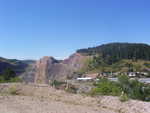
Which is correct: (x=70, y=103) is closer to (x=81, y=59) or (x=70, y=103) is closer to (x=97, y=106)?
(x=97, y=106)

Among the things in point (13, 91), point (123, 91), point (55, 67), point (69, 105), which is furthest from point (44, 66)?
point (69, 105)

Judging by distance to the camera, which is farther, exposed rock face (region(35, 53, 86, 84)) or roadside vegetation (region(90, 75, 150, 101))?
exposed rock face (region(35, 53, 86, 84))

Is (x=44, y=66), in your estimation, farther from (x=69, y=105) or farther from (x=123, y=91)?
(x=69, y=105)

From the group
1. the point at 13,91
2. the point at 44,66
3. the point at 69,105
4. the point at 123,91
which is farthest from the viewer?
the point at 44,66

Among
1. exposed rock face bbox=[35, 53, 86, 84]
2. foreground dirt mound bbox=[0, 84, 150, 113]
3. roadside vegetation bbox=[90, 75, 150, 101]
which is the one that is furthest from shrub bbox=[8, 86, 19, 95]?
exposed rock face bbox=[35, 53, 86, 84]

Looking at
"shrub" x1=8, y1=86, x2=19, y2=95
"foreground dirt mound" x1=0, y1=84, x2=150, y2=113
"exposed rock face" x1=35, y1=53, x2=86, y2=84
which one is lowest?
"foreground dirt mound" x1=0, y1=84, x2=150, y2=113

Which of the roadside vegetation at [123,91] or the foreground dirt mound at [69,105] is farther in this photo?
the roadside vegetation at [123,91]

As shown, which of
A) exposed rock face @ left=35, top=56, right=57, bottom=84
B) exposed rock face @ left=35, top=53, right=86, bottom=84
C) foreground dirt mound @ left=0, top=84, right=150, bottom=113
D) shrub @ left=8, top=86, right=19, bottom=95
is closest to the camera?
foreground dirt mound @ left=0, top=84, right=150, bottom=113

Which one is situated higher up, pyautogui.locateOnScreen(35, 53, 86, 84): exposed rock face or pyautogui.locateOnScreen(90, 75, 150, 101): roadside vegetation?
pyautogui.locateOnScreen(35, 53, 86, 84): exposed rock face

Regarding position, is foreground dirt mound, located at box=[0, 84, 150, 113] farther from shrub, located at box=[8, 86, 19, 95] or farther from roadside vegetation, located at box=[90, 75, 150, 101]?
shrub, located at box=[8, 86, 19, 95]

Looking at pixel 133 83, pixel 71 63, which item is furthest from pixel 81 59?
pixel 133 83

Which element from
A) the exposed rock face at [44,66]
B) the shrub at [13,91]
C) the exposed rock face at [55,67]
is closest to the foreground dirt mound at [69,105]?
the shrub at [13,91]

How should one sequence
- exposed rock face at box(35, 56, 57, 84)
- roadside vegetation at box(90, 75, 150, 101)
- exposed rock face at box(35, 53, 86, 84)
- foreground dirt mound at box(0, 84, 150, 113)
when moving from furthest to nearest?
exposed rock face at box(35, 56, 57, 84) < exposed rock face at box(35, 53, 86, 84) < roadside vegetation at box(90, 75, 150, 101) < foreground dirt mound at box(0, 84, 150, 113)

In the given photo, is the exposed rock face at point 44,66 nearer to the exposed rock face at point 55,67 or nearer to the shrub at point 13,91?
the exposed rock face at point 55,67
